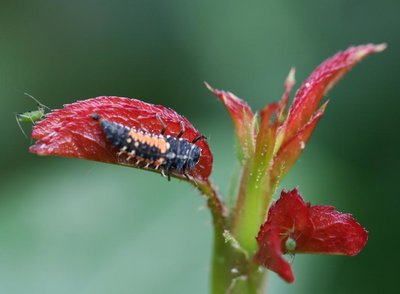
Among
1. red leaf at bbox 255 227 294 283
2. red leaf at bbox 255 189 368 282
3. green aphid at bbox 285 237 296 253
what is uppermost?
red leaf at bbox 255 189 368 282

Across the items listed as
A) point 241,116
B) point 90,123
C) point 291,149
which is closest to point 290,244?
point 291,149

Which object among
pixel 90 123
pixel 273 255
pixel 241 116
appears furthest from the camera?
pixel 241 116

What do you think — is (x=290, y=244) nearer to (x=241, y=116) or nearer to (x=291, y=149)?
(x=291, y=149)

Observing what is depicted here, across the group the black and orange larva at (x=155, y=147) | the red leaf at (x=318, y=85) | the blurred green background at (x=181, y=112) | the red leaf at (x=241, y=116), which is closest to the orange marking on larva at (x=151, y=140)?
the black and orange larva at (x=155, y=147)

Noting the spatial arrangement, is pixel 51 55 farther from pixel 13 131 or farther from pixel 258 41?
pixel 258 41

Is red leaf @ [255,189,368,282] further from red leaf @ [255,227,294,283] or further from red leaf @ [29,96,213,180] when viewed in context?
red leaf @ [29,96,213,180]

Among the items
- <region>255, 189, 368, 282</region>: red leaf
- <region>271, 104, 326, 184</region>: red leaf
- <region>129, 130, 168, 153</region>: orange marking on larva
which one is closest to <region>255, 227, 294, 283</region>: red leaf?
<region>255, 189, 368, 282</region>: red leaf

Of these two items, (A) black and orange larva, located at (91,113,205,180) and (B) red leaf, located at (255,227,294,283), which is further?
(A) black and orange larva, located at (91,113,205,180)

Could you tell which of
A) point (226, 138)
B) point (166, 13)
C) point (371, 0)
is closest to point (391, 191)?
point (226, 138)

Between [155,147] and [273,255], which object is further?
[155,147]
